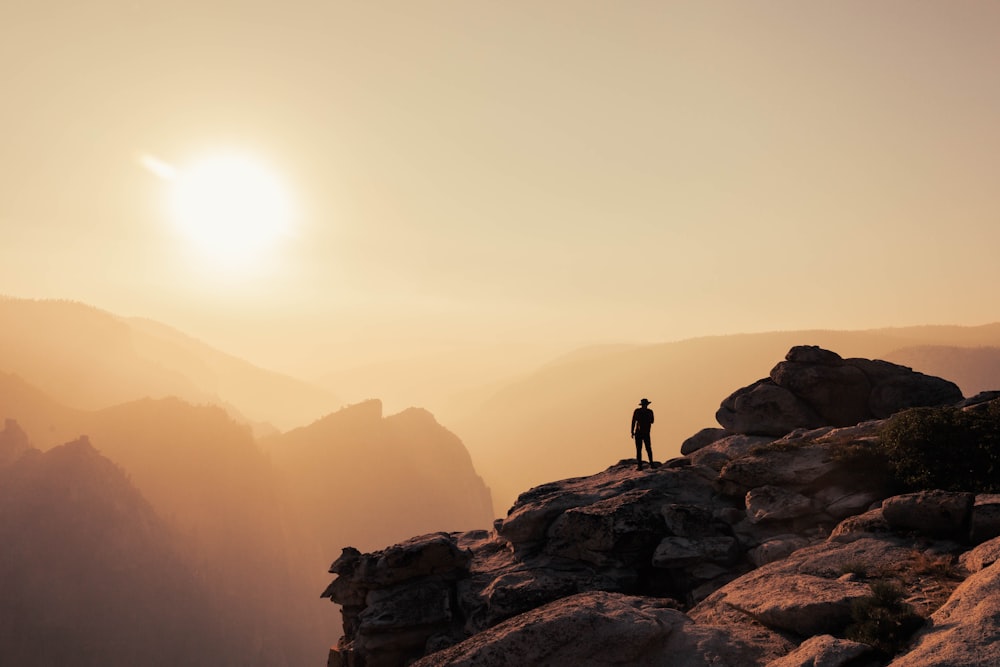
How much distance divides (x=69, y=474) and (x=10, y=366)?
331ft

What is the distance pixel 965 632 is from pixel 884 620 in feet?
4.34

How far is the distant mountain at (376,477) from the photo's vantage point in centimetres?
14475

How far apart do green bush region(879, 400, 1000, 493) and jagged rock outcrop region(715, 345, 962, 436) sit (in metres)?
9.60

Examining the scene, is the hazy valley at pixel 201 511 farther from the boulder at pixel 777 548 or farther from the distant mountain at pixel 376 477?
the boulder at pixel 777 548

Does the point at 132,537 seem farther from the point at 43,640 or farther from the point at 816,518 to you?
the point at 816,518

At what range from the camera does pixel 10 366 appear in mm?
169500

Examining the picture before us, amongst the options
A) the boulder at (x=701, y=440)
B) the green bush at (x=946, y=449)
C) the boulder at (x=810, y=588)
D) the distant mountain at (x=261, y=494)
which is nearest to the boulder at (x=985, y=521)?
the boulder at (x=810, y=588)

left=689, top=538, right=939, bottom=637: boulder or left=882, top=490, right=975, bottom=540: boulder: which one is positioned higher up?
left=882, top=490, right=975, bottom=540: boulder

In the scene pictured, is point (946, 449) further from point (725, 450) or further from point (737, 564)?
point (725, 450)

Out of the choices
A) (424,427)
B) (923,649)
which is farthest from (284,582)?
(923,649)

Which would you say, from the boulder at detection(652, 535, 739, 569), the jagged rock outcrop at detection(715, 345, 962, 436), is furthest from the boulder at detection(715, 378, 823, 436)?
the boulder at detection(652, 535, 739, 569)

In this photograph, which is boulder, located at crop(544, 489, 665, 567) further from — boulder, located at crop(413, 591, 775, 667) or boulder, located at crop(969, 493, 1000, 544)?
boulder, located at crop(969, 493, 1000, 544)

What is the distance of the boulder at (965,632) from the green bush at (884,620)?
10.0 inches

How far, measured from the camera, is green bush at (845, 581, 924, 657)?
37.3 ft
